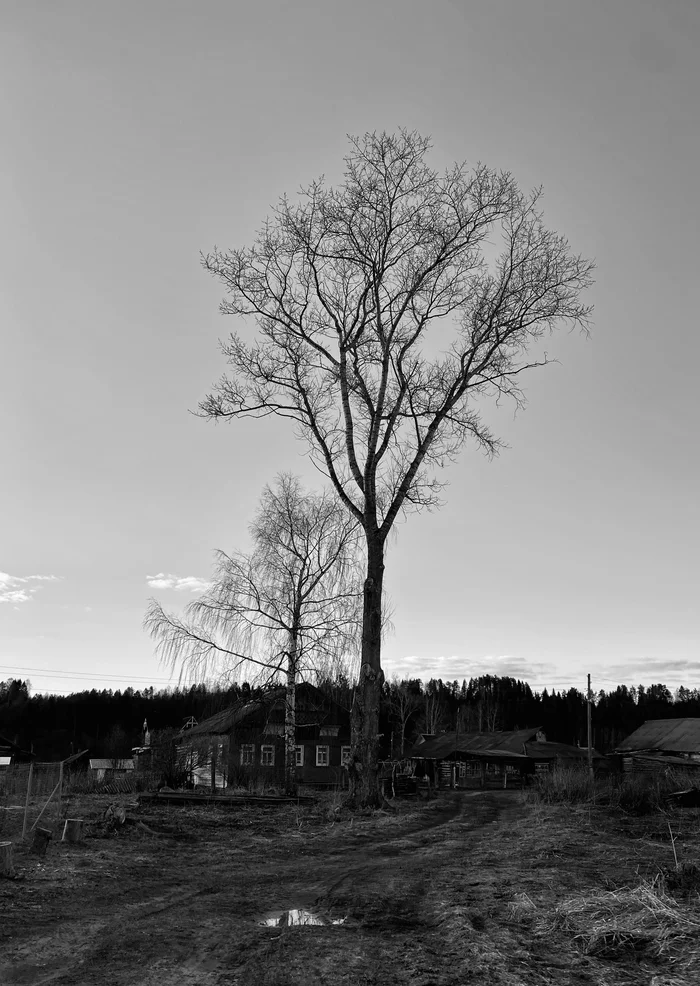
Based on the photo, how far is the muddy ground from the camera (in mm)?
4848

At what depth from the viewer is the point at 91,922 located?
6.45 meters

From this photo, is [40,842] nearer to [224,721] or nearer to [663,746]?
[224,721]

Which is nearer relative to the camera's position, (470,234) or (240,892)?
(240,892)

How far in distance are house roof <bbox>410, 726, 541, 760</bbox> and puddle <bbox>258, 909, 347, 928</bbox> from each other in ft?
160

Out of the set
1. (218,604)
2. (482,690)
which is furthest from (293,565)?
(482,690)

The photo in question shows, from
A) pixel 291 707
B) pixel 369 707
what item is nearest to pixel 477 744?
pixel 291 707

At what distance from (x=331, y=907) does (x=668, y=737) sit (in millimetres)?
52131

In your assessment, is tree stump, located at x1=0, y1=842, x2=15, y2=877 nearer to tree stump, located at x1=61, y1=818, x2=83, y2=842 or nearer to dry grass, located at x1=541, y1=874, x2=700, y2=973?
tree stump, located at x1=61, y1=818, x2=83, y2=842

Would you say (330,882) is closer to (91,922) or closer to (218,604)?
(91,922)

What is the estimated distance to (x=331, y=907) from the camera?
6801 millimetres

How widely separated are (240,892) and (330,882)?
99 centimetres

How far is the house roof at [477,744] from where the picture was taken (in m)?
55.5

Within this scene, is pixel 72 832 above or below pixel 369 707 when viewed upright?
below

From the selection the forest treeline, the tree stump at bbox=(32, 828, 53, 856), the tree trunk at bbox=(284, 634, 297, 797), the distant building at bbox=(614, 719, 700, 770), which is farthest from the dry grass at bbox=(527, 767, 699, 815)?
the forest treeline
